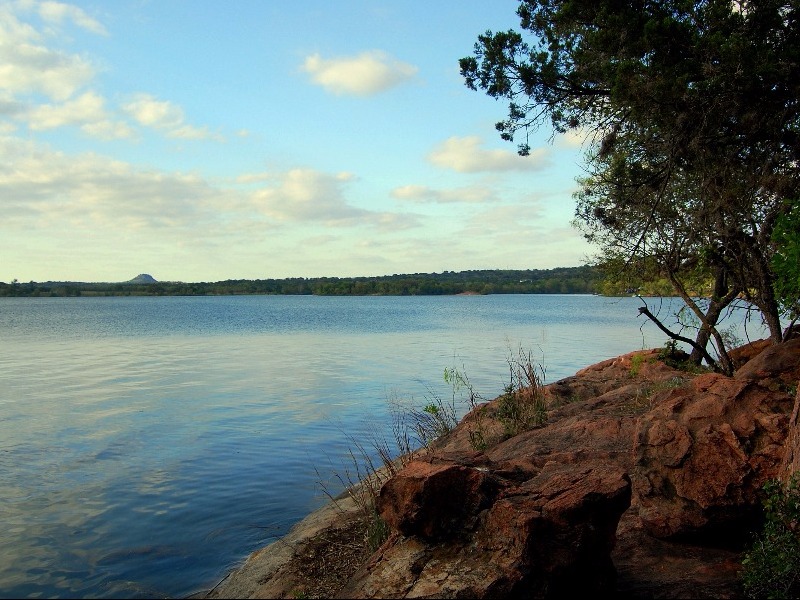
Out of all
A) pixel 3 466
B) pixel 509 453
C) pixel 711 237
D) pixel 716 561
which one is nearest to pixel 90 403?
pixel 3 466

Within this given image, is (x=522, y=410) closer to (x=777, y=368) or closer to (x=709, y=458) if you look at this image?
(x=777, y=368)

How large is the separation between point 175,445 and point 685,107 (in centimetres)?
1376

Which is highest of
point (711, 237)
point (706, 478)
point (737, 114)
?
point (737, 114)

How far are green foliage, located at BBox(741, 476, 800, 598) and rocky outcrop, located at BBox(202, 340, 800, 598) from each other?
0.27 metres

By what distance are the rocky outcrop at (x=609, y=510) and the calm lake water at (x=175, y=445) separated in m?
2.47

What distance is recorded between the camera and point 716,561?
6672mm

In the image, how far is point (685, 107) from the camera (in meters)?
11.4

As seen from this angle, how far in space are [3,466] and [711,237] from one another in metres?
16.5

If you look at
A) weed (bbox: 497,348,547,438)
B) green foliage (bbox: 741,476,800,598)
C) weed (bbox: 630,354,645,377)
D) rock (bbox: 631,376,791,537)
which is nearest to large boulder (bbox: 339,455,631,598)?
rock (bbox: 631,376,791,537)

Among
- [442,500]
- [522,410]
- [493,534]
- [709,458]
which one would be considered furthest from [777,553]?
[522,410]

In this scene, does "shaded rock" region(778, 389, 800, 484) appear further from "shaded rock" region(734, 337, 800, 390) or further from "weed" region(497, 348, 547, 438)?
"weed" region(497, 348, 547, 438)

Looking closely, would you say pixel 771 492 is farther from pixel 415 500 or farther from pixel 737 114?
pixel 737 114

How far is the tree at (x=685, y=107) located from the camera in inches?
427

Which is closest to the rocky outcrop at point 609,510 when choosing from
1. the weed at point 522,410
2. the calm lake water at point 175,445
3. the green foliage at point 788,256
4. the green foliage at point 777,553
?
the green foliage at point 777,553
